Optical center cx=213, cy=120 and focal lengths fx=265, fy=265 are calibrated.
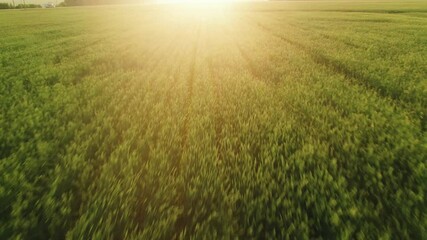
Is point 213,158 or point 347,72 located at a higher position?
point 213,158

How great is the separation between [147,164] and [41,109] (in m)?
2.24

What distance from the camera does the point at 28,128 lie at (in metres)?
3.20

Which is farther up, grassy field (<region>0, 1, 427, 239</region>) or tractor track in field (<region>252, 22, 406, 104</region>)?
grassy field (<region>0, 1, 427, 239</region>)

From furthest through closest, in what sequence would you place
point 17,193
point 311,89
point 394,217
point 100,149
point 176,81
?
point 176,81 < point 311,89 < point 100,149 < point 17,193 < point 394,217

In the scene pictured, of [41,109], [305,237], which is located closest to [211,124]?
[305,237]

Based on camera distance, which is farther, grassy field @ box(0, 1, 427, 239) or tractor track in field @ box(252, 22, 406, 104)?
tractor track in field @ box(252, 22, 406, 104)

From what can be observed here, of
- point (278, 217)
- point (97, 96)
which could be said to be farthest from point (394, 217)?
point (97, 96)

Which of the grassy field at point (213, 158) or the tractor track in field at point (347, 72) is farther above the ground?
the grassy field at point (213, 158)

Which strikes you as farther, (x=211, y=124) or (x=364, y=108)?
(x=364, y=108)

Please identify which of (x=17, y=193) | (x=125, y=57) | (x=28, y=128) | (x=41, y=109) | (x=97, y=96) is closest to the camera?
(x=17, y=193)

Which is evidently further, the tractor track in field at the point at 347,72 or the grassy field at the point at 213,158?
the tractor track in field at the point at 347,72

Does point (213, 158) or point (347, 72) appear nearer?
point (213, 158)

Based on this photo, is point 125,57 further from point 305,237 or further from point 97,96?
point 305,237

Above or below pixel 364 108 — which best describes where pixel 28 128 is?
above
